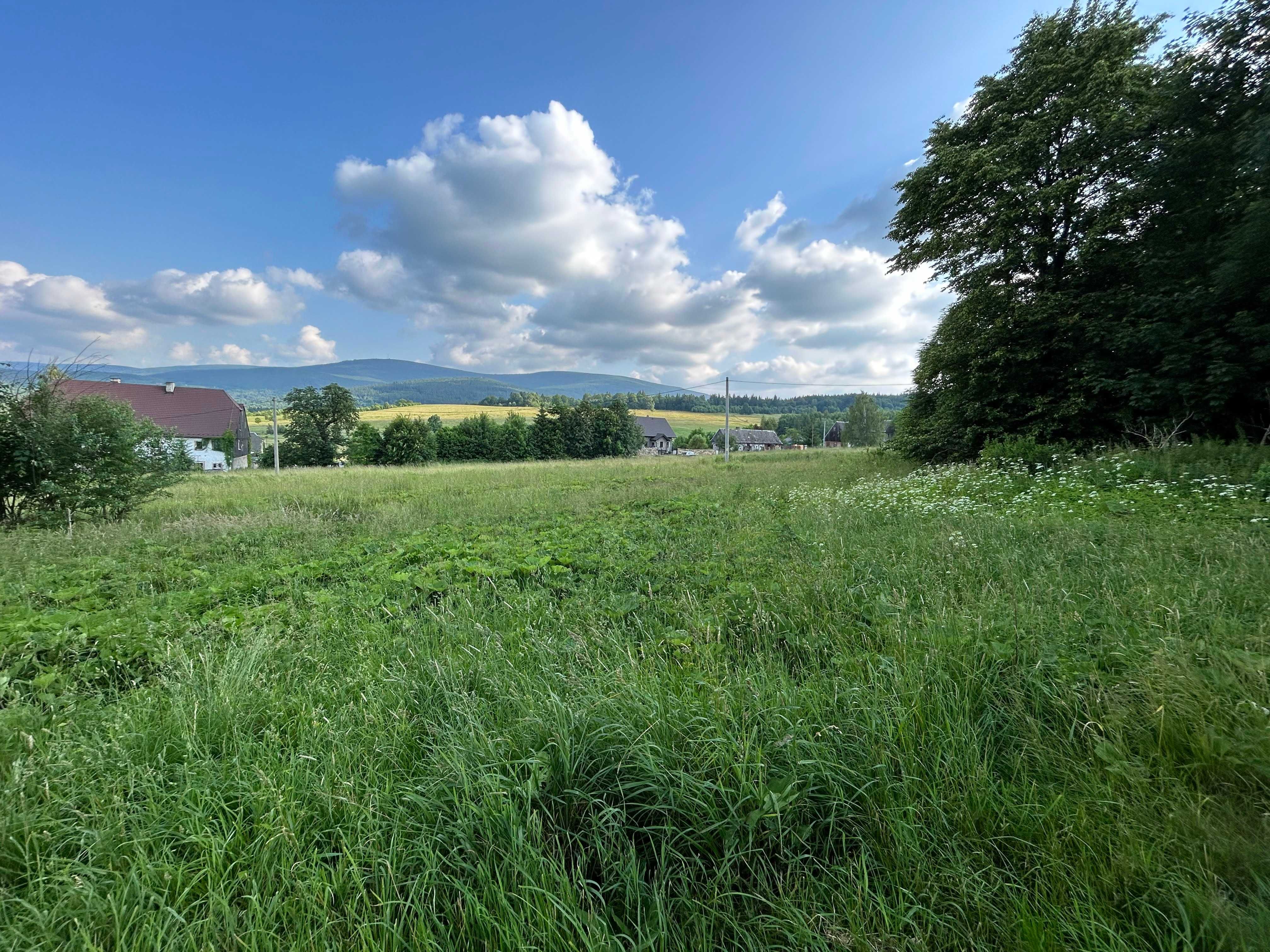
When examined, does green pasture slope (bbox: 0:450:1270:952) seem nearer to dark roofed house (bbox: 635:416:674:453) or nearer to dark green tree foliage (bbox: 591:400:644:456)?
dark green tree foliage (bbox: 591:400:644:456)

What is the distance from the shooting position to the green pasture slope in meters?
1.54

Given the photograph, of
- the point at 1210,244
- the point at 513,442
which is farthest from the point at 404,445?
the point at 1210,244

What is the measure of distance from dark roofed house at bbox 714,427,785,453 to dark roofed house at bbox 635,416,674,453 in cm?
947

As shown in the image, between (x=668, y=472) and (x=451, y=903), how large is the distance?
20993 mm

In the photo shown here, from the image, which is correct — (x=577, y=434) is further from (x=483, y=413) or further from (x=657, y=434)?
(x=657, y=434)

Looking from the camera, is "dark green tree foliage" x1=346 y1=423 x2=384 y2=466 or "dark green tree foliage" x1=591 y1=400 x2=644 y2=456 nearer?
"dark green tree foliage" x1=346 y1=423 x2=384 y2=466

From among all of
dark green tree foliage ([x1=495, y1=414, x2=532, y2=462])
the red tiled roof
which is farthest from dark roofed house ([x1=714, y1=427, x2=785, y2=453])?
the red tiled roof

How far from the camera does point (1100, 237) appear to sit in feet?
42.2

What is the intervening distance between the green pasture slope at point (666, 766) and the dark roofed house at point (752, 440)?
288 feet

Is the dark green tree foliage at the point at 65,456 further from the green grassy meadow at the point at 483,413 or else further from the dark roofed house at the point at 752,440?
the dark roofed house at the point at 752,440

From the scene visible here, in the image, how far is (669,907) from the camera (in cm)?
165

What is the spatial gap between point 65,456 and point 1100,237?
26.6 meters

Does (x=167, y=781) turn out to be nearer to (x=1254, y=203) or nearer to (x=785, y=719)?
(x=785, y=719)

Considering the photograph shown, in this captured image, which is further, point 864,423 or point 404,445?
point 864,423
